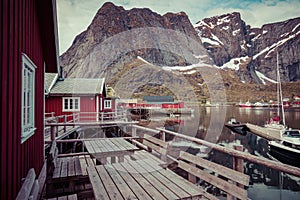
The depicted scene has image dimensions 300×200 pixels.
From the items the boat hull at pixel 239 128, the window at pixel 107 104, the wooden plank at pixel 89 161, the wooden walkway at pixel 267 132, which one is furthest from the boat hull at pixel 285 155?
the wooden plank at pixel 89 161

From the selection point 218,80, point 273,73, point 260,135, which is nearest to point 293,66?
point 273,73

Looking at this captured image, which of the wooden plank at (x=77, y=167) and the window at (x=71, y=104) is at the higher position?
the window at (x=71, y=104)

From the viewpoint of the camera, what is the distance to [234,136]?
26219 mm

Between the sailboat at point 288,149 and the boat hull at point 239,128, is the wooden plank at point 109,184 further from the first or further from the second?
the boat hull at point 239,128

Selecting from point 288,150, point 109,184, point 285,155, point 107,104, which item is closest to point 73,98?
point 107,104

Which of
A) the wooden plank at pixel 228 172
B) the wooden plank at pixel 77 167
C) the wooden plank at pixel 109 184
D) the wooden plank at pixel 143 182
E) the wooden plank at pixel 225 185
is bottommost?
the wooden plank at pixel 77 167

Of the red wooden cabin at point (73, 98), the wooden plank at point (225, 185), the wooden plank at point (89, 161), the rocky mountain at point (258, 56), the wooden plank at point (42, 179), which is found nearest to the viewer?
the wooden plank at point (225, 185)

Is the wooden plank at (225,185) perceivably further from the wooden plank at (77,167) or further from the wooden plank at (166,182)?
the wooden plank at (77,167)

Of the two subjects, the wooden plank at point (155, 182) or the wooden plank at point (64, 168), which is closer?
the wooden plank at point (155, 182)

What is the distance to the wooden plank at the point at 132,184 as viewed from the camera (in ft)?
6.71

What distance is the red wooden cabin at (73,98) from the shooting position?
15109mm

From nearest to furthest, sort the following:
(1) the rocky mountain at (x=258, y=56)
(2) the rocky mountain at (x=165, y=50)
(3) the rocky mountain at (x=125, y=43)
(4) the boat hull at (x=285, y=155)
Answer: (4) the boat hull at (x=285, y=155)
(3) the rocky mountain at (x=125, y=43)
(2) the rocky mountain at (x=165, y=50)
(1) the rocky mountain at (x=258, y=56)

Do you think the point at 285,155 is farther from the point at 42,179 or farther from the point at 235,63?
the point at 235,63

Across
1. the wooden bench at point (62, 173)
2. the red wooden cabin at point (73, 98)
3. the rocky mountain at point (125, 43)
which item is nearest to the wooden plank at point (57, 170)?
the wooden bench at point (62, 173)
